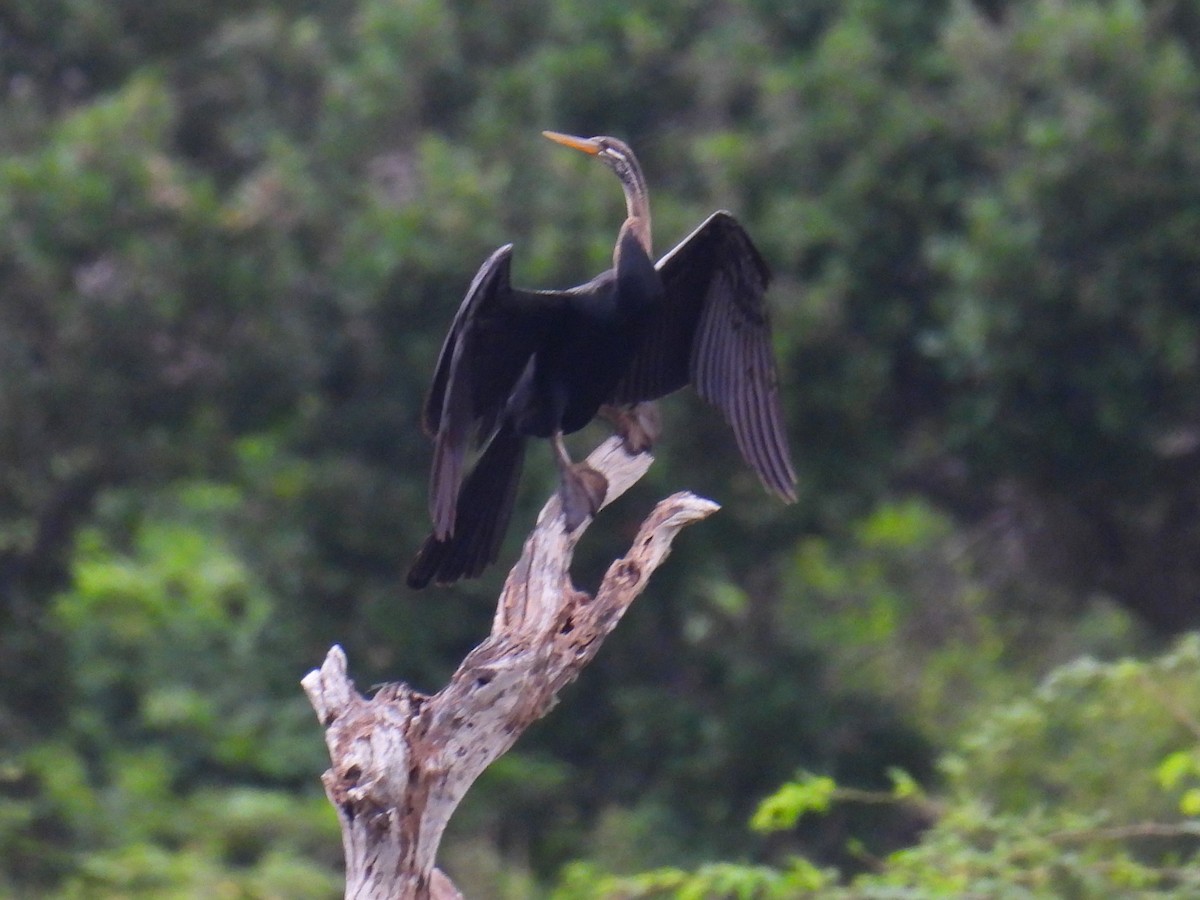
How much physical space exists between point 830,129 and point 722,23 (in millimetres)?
1297

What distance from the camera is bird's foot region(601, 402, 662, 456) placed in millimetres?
4734

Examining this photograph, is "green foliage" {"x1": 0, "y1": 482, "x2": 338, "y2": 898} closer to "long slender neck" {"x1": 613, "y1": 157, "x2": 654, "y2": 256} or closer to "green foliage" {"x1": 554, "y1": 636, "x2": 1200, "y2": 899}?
"green foliage" {"x1": 554, "y1": 636, "x2": 1200, "y2": 899}

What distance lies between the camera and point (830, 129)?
32.0 ft

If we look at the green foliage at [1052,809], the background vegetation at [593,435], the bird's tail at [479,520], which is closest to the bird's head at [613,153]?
the bird's tail at [479,520]

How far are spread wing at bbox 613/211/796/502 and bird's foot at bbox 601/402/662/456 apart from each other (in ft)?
0.10

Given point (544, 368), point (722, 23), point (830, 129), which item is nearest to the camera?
point (544, 368)

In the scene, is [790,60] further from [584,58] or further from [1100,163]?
[1100,163]

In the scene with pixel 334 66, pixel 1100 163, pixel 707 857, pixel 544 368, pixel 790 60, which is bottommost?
pixel 544 368

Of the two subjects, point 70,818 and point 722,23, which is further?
point 722,23

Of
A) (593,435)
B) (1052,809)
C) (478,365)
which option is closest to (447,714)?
(478,365)

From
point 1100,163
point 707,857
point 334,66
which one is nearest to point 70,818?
point 707,857

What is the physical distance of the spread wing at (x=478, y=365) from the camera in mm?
4145

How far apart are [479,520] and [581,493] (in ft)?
0.97

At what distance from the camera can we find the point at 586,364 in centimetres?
454
